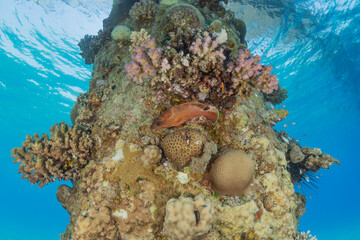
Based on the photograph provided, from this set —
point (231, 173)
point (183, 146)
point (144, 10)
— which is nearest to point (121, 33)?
point (144, 10)

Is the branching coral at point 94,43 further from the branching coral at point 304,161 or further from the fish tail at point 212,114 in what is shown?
the branching coral at point 304,161

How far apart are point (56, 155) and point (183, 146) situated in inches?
120

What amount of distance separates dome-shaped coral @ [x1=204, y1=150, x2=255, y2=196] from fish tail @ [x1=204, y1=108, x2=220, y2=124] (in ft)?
2.44

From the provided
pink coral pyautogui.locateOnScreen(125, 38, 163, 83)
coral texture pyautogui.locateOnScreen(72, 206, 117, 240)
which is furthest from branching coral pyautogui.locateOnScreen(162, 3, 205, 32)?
coral texture pyautogui.locateOnScreen(72, 206, 117, 240)

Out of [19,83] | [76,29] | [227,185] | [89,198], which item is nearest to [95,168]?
[89,198]

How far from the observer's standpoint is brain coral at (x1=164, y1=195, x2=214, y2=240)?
112 inches

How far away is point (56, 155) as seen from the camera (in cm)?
428

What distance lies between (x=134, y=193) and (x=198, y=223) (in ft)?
4.39

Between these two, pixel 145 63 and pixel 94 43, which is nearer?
pixel 145 63

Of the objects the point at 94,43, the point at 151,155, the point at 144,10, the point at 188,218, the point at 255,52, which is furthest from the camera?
the point at 255,52

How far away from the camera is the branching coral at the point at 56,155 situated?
166 inches

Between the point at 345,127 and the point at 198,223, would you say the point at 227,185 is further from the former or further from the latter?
the point at 345,127

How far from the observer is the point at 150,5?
646 centimetres

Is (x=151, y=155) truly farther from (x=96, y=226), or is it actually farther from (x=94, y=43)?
(x=94, y=43)
